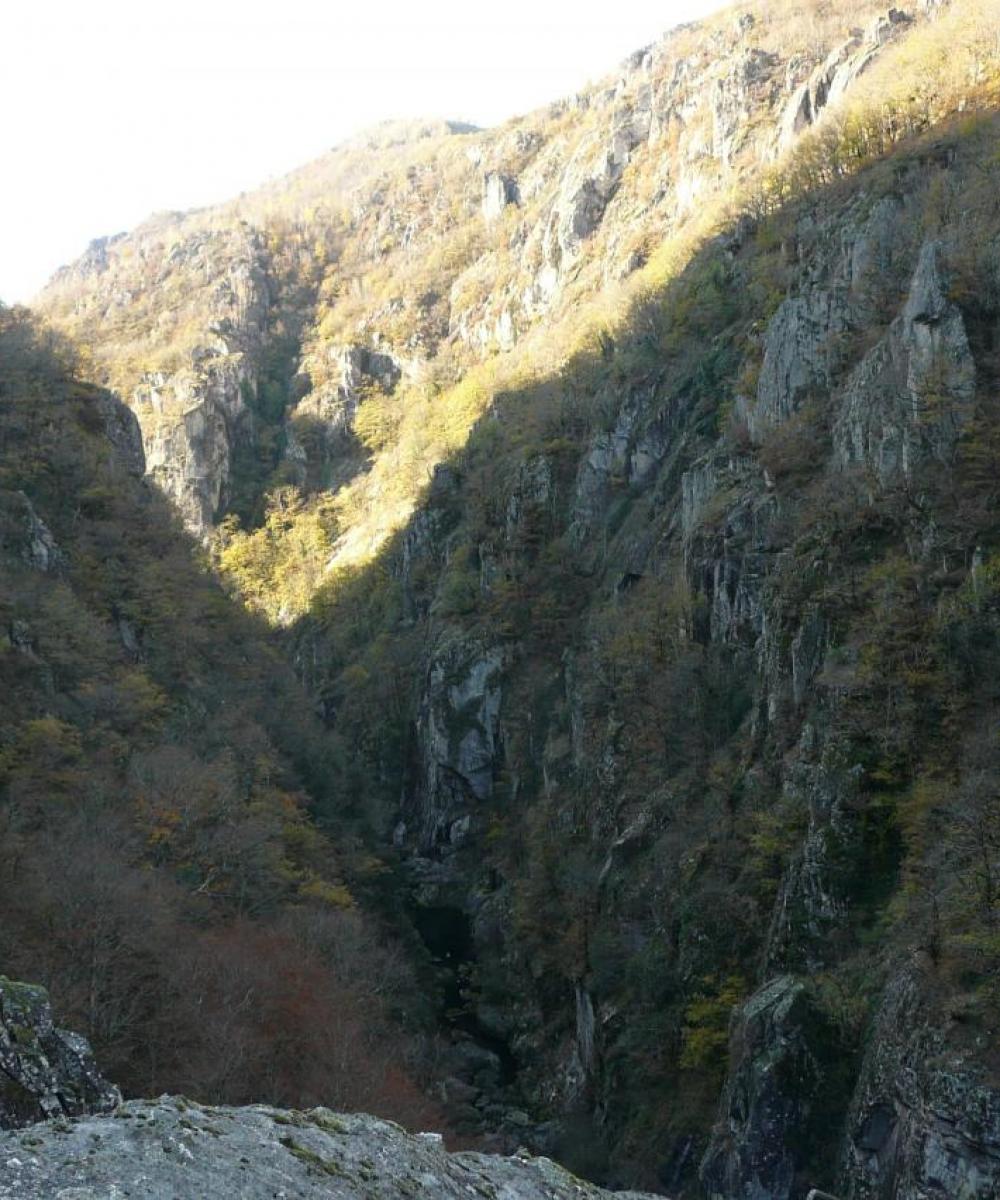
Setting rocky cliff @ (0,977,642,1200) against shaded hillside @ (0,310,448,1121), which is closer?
rocky cliff @ (0,977,642,1200)

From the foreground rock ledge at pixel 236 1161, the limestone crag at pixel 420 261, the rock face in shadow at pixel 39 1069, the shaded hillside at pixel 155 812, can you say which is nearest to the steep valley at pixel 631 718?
the shaded hillside at pixel 155 812

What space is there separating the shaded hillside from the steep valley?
0.20m

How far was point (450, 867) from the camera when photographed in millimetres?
59875

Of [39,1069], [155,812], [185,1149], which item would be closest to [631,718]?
[155,812]

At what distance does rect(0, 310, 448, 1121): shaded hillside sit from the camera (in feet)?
75.3

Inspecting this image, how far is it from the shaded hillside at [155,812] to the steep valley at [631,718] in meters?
0.20

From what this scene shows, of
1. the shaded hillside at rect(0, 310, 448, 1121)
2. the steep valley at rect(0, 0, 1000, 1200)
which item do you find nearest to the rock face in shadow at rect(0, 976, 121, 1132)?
the steep valley at rect(0, 0, 1000, 1200)

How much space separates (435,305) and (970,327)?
102743 mm

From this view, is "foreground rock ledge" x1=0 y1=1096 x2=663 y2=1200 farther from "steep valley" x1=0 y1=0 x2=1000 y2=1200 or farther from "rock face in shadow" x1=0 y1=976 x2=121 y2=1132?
"rock face in shadow" x1=0 y1=976 x2=121 y2=1132

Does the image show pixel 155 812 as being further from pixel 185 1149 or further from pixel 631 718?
pixel 185 1149

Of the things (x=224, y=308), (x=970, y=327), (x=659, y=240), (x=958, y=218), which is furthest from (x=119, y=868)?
(x=224, y=308)

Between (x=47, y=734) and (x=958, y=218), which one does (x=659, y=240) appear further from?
(x=47, y=734)

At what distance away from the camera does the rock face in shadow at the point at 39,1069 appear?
9898mm

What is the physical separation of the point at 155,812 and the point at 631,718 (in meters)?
20.2
